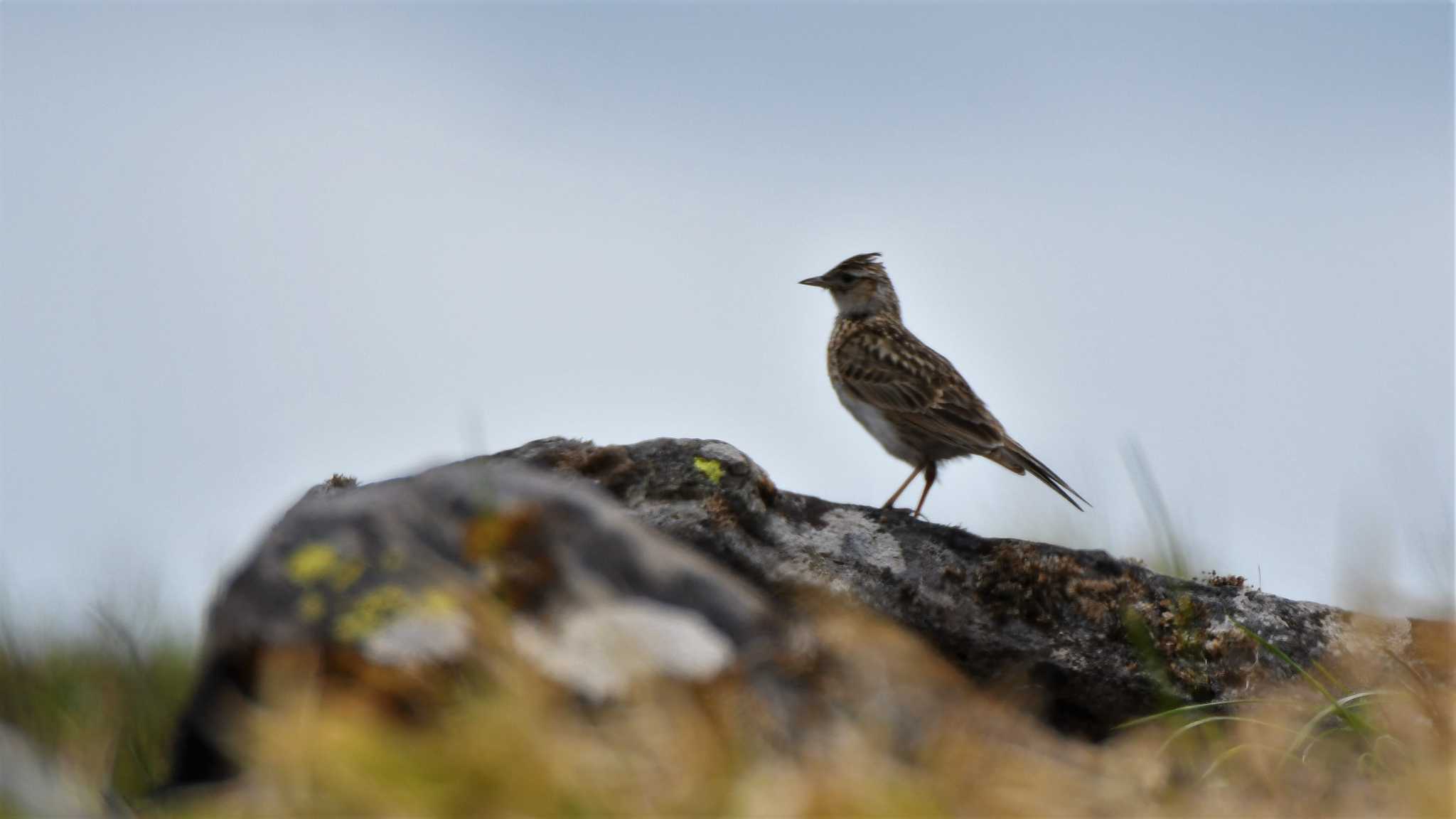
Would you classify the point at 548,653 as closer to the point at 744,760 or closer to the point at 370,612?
the point at 370,612

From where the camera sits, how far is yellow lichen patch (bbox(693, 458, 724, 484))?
5.70 meters

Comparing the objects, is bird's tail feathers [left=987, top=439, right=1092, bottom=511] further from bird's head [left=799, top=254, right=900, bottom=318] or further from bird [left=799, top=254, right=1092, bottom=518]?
bird's head [left=799, top=254, right=900, bottom=318]

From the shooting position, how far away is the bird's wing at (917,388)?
27.7ft

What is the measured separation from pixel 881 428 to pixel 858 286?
5.89ft

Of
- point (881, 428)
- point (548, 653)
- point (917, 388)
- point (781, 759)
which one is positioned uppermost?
point (917, 388)

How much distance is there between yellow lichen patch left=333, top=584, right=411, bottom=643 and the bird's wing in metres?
5.55

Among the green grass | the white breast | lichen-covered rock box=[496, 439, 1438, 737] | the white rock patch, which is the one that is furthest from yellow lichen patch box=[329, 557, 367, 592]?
the white breast

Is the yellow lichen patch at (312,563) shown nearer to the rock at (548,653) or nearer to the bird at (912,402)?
the rock at (548,653)

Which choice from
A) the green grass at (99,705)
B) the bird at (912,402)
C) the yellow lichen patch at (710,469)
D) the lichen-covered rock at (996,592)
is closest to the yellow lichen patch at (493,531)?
the green grass at (99,705)

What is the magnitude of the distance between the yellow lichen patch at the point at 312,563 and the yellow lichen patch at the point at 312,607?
50 millimetres

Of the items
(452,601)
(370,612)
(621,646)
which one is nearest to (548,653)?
(621,646)

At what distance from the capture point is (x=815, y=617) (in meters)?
4.29

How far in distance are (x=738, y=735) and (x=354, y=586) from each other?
3.54 ft

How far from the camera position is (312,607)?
337cm
